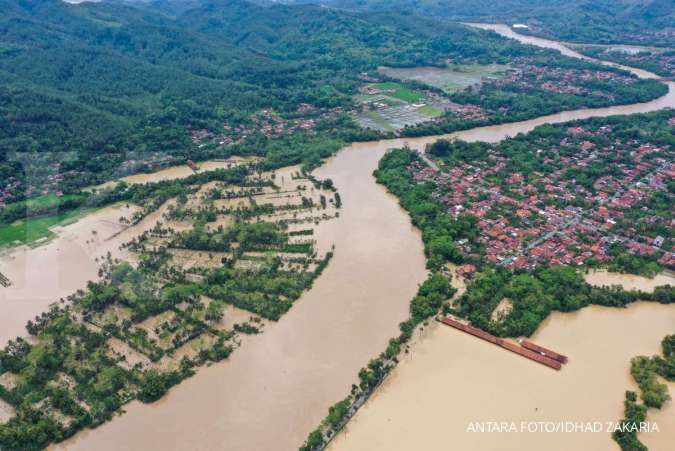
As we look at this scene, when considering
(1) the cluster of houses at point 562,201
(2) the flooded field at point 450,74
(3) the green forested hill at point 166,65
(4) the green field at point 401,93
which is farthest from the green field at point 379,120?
(2) the flooded field at point 450,74

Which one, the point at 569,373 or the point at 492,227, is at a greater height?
the point at 492,227

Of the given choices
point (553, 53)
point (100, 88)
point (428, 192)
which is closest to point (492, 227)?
Result: point (428, 192)

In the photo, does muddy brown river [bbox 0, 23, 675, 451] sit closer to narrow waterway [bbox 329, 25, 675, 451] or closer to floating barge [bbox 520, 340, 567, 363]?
narrow waterway [bbox 329, 25, 675, 451]

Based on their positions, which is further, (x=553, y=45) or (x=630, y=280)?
(x=553, y=45)

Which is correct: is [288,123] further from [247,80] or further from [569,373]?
[569,373]

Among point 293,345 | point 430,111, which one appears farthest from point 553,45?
point 293,345

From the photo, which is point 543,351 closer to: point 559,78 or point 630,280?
point 630,280

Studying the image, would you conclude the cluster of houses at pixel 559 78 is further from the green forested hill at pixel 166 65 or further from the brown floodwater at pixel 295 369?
the brown floodwater at pixel 295 369
